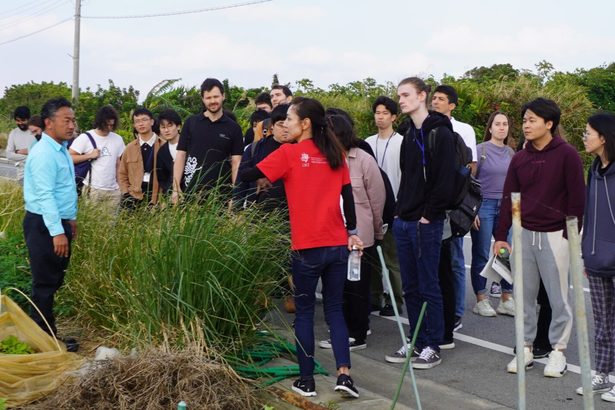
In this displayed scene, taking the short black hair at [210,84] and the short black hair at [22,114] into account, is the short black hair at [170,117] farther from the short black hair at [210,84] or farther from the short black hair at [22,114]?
the short black hair at [22,114]

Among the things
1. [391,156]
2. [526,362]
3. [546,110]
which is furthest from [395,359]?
[546,110]

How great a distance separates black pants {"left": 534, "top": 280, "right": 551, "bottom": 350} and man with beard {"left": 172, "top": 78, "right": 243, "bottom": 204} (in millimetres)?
3269

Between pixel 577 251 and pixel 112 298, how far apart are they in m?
4.23

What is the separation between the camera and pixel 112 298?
6.95 meters

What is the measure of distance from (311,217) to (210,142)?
3162 mm

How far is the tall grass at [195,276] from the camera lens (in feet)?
20.0

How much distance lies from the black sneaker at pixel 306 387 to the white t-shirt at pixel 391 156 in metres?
2.97

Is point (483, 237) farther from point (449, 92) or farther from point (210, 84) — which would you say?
point (210, 84)

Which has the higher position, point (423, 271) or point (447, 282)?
point (423, 271)

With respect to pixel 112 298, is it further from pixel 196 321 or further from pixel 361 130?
pixel 361 130

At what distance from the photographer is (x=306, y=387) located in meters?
5.96

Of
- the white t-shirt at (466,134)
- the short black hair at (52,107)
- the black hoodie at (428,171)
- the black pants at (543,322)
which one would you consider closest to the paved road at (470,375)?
the black pants at (543,322)

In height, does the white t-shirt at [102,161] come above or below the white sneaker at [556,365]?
above

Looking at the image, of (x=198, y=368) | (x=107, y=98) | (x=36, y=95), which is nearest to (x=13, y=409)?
(x=198, y=368)
